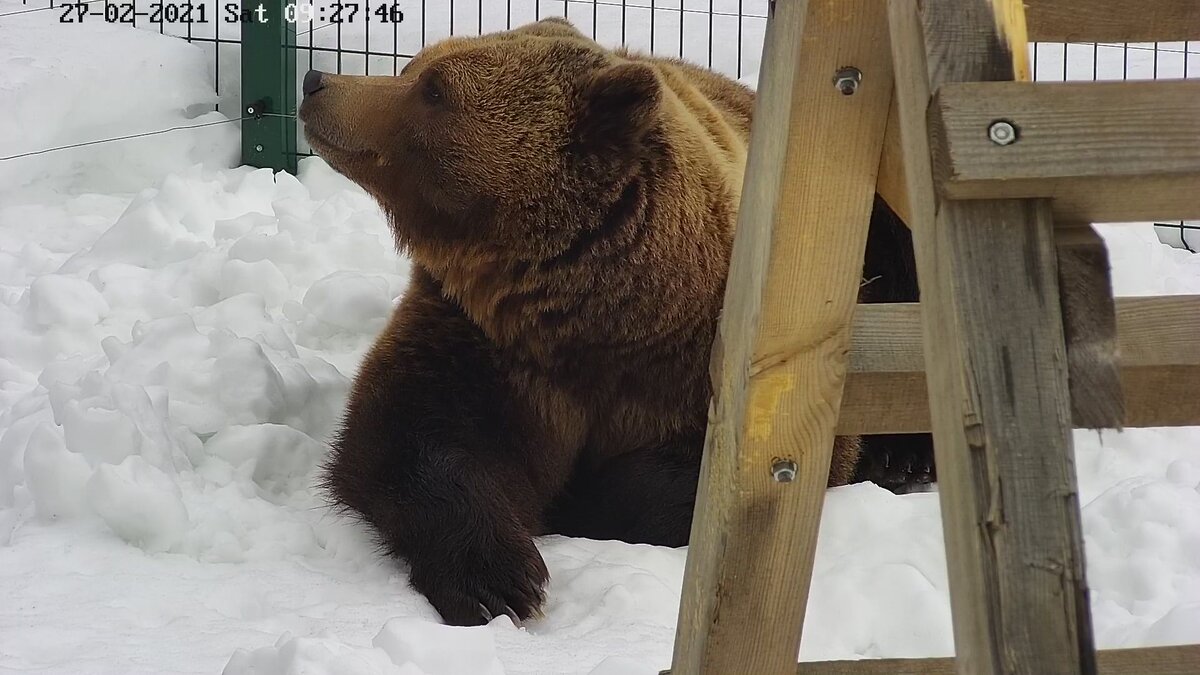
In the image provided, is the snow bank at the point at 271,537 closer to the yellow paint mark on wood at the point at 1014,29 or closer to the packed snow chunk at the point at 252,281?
the packed snow chunk at the point at 252,281

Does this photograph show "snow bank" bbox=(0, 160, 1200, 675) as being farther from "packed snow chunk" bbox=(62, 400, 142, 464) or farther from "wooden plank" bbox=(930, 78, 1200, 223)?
"wooden plank" bbox=(930, 78, 1200, 223)

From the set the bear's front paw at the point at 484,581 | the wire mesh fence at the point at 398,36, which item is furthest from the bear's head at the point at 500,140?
the wire mesh fence at the point at 398,36

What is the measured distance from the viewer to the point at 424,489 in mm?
3395

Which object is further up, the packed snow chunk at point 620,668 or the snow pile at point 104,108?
the snow pile at point 104,108

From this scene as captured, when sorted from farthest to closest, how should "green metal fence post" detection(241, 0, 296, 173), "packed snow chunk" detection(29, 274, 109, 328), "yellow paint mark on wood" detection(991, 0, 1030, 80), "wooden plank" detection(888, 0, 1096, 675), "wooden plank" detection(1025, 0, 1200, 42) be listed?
"green metal fence post" detection(241, 0, 296, 173) → "packed snow chunk" detection(29, 274, 109, 328) → "wooden plank" detection(1025, 0, 1200, 42) → "yellow paint mark on wood" detection(991, 0, 1030, 80) → "wooden plank" detection(888, 0, 1096, 675)

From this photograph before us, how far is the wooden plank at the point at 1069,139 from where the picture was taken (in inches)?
50.9

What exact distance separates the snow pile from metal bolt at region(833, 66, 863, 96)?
212 inches

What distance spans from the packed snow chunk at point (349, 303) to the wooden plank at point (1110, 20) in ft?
11.8

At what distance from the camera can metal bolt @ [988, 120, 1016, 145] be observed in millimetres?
1295

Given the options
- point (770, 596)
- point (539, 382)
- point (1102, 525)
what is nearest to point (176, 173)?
point (539, 382)

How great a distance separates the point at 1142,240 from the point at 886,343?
451 centimetres

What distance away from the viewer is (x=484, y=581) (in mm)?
3172

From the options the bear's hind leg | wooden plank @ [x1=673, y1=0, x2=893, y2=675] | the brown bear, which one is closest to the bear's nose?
the brown bear

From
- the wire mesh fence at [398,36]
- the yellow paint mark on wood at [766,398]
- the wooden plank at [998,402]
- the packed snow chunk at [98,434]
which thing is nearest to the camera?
the wooden plank at [998,402]
